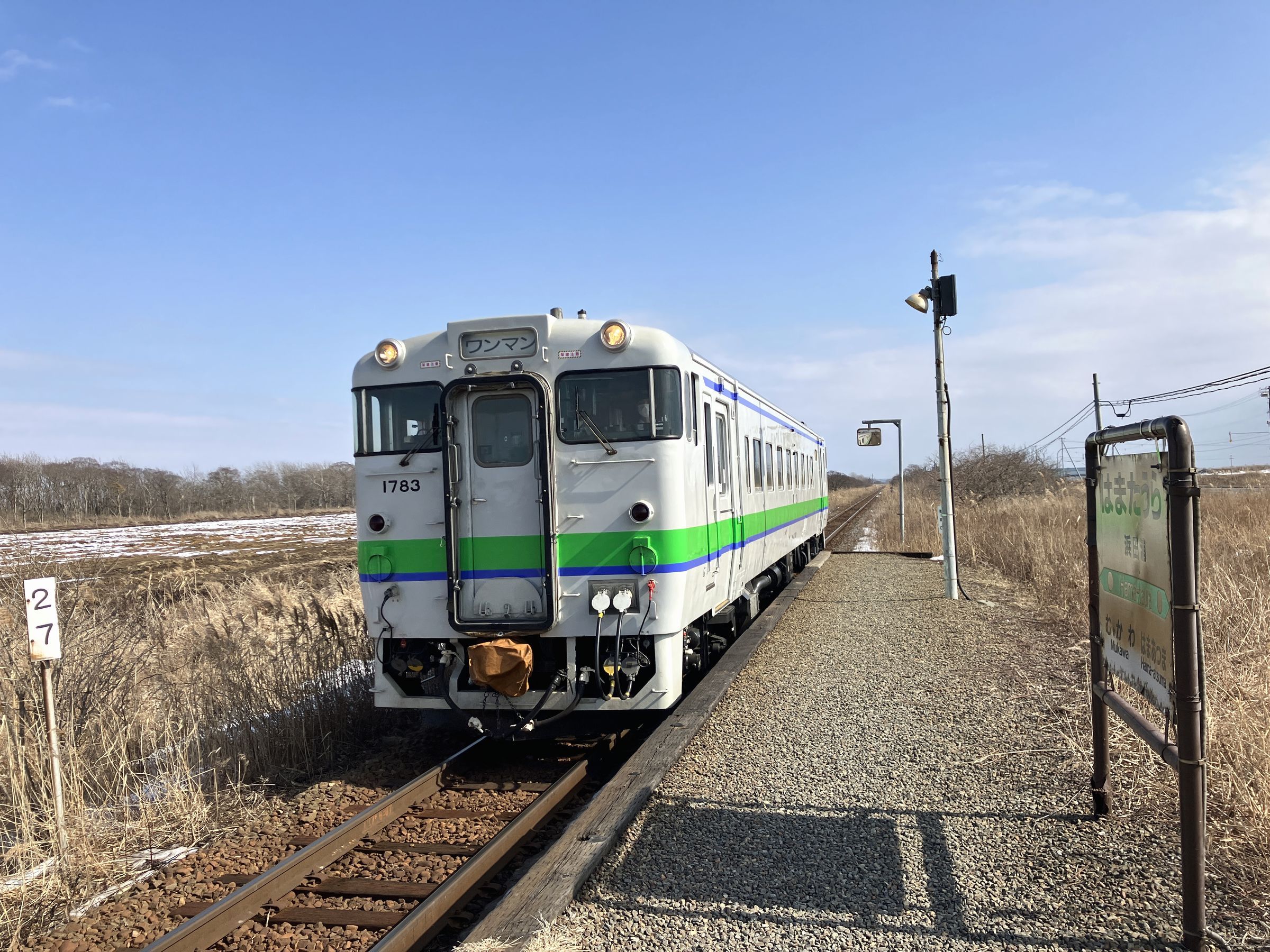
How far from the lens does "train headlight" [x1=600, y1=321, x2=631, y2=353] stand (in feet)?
20.6

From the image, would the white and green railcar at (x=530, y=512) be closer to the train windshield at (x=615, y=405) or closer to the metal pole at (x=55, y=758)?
the train windshield at (x=615, y=405)

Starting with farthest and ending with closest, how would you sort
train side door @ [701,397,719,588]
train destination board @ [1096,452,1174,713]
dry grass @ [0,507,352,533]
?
dry grass @ [0,507,352,533] → train side door @ [701,397,719,588] → train destination board @ [1096,452,1174,713]

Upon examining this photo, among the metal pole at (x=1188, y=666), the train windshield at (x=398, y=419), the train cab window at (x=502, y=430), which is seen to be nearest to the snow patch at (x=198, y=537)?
the train windshield at (x=398, y=419)

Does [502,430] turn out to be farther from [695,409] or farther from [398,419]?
[695,409]

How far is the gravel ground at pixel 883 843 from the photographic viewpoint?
354cm

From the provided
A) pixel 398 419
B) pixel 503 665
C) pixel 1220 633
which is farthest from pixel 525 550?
pixel 1220 633

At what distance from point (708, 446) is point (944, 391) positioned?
6.65m

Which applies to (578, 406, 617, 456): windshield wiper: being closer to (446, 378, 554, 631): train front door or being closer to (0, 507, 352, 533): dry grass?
(446, 378, 554, 631): train front door

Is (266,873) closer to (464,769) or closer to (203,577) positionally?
(464,769)

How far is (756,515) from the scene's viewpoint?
34.0 feet

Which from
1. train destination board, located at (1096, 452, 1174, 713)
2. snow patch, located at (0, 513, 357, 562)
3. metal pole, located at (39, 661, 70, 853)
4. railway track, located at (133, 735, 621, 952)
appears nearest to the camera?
train destination board, located at (1096, 452, 1174, 713)

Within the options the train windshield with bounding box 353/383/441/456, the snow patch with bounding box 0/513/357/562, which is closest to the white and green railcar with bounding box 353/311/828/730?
the train windshield with bounding box 353/383/441/456

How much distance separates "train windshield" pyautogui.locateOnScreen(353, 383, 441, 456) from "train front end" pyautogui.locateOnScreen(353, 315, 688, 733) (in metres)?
0.01

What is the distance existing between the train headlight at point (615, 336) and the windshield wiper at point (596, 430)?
0.50 m
